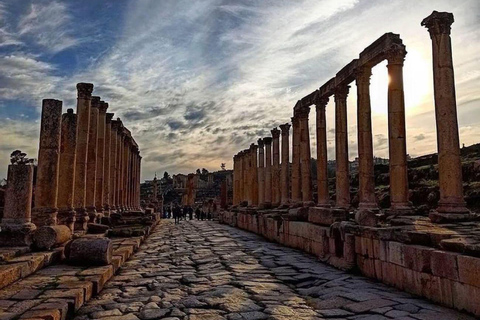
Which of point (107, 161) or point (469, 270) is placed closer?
point (469, 270)

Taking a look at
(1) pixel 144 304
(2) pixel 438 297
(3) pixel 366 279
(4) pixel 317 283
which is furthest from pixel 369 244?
(1) pixel 144 304

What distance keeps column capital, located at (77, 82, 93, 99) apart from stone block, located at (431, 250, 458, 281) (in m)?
13.3

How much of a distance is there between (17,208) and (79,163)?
677 centimetres

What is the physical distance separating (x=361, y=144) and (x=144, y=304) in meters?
9.78

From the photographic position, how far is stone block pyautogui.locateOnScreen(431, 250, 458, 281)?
5.83 meters

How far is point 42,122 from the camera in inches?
413

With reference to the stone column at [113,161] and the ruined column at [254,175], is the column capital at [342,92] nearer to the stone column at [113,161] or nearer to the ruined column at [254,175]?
the stone column at [113,161]

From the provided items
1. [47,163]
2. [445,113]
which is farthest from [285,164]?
[47,163]

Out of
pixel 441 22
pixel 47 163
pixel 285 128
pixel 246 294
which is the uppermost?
pixel 441 22

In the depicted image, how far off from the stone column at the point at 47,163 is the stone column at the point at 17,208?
4.12 feet

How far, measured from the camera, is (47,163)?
34.4 feet

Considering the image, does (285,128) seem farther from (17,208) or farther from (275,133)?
(17,208)

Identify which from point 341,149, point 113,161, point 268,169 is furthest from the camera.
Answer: point 268,169

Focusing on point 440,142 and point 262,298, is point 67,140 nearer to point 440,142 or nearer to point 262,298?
point 262,298
